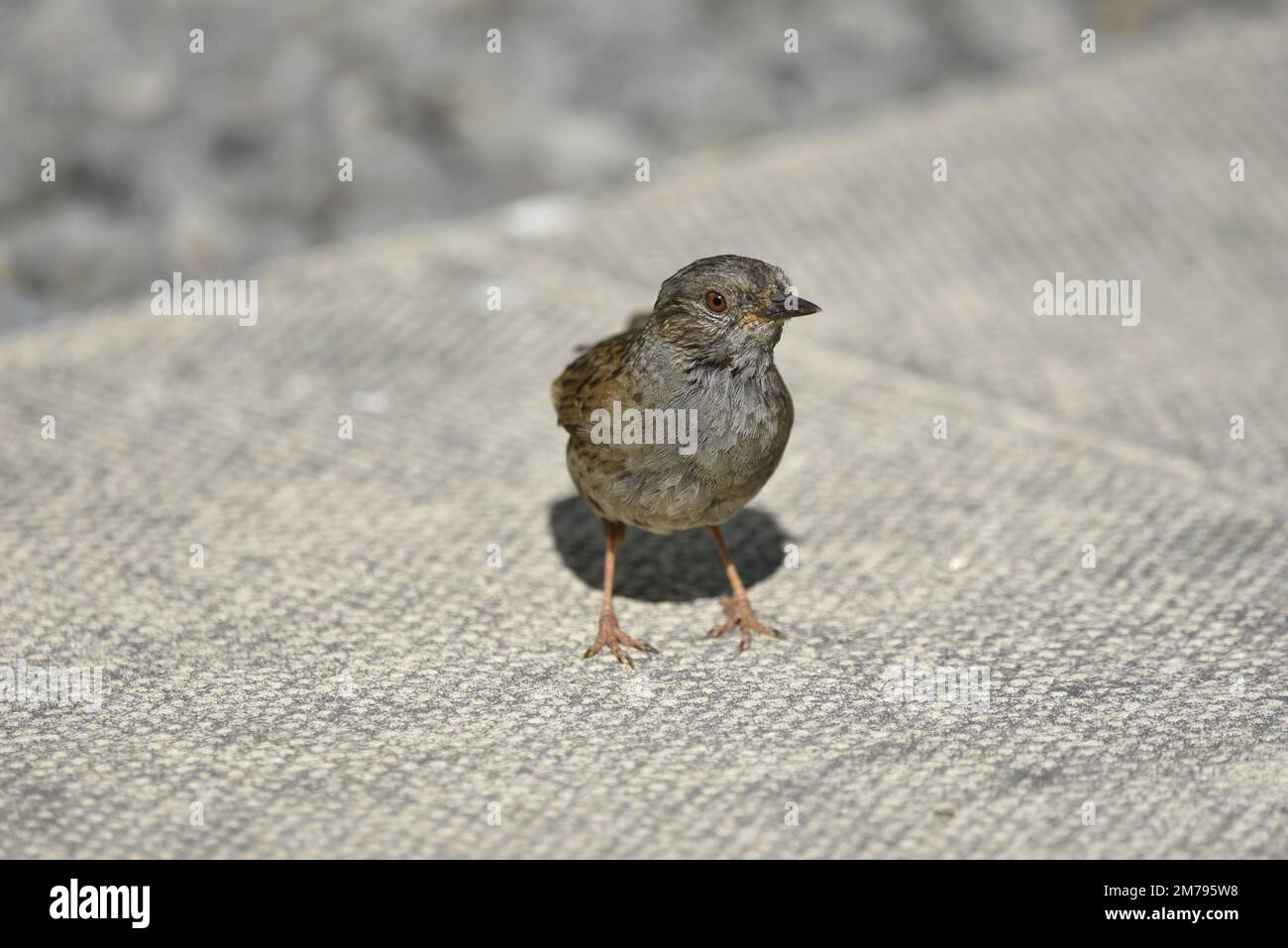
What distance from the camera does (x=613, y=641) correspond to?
4.45m

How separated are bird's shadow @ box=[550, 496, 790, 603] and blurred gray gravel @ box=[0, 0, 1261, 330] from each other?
7.39 feet

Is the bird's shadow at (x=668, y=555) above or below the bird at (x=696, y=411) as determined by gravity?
below

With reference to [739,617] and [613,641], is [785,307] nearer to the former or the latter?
[739,617]

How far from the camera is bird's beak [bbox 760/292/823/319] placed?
424cm

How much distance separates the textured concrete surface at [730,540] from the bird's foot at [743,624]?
0.16 feet

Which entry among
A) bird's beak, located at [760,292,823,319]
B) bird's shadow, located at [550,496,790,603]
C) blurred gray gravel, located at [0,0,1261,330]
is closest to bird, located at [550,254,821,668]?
bird's beak, located at [760,292,823,319]

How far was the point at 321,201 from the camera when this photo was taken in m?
6.80

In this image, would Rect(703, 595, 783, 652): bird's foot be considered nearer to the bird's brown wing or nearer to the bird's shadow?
the bird's shadow

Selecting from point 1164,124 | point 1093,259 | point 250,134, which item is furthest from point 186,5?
point 1164,124

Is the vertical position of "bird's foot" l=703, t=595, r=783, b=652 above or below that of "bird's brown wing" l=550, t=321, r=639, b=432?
below

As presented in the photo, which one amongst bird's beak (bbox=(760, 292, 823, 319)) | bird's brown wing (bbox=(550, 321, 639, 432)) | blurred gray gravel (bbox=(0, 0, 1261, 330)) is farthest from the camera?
blurred gray gravel (bbox=(0, 0, 1261, 330))


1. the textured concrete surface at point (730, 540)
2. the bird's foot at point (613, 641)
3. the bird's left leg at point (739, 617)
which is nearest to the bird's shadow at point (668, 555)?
the textured concrete surface at point (730, 540)

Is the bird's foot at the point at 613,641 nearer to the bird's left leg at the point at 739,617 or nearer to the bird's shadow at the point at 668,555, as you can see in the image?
the bird's left leg at the point at 739,617

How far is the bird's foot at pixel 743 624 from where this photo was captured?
4.51 metres
